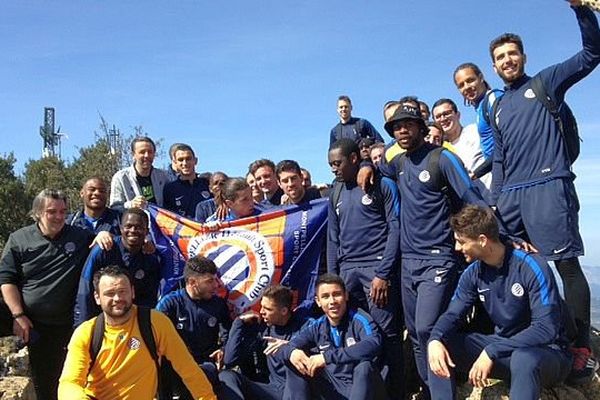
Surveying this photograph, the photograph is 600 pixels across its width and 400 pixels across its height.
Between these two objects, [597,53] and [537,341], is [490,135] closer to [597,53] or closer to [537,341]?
[597,53]

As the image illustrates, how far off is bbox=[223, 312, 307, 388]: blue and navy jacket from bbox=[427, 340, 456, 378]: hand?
1993 millimetres

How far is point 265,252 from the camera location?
8328 millimetres

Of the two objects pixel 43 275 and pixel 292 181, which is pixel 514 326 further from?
pixel 43 275

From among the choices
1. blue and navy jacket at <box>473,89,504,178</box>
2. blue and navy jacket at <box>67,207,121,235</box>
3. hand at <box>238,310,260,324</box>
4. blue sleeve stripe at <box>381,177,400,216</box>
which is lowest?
hand at <box>238,310,260,324</box>

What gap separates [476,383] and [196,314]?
3.56 meters

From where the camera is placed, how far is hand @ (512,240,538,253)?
18.9 feet

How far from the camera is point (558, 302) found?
5.48 metres

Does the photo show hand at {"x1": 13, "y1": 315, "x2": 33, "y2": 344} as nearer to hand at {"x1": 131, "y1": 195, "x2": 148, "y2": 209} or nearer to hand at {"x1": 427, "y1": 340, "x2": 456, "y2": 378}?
hand at {"x1": 131, "y1": 195, "x2": 148, "y2": 209}

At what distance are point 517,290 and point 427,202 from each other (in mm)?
1347

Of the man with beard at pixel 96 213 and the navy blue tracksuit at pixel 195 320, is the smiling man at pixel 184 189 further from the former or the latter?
the navy blue tracksuit at pixel 195 320

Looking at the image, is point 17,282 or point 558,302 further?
point 17,282

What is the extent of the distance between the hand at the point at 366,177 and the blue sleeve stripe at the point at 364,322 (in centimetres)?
147

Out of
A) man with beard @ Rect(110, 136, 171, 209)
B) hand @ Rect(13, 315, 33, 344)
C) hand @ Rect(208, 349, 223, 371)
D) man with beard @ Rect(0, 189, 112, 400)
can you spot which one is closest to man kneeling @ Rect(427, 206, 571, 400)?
hand @ Rect(208, 349, 223, 371)

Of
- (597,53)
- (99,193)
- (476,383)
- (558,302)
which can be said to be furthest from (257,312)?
(597,53)
